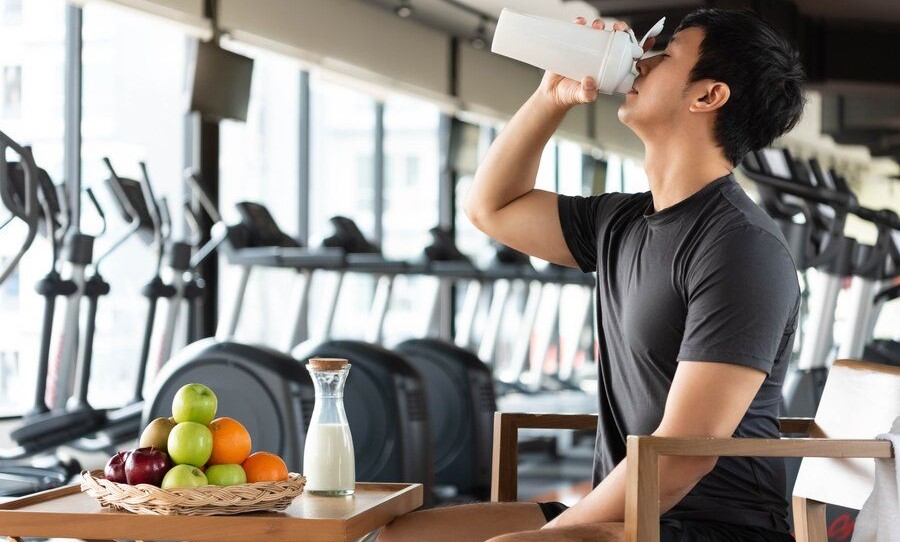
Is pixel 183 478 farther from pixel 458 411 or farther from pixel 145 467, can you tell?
pixel 458 411

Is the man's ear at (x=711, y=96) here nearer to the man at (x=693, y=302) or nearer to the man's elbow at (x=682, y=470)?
the man at (x=693, y=302)

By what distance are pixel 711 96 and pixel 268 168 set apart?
4858 mm

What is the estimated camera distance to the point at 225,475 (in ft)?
4.94

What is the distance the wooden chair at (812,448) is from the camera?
1.40 m

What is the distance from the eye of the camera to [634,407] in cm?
164

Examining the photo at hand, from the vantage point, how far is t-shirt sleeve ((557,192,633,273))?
188cm

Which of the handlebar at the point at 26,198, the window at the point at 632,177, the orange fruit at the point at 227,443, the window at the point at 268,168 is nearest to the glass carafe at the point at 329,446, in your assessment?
the orange fruit at the point at 227,443

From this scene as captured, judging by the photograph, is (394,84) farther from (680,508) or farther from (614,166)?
(680,508)

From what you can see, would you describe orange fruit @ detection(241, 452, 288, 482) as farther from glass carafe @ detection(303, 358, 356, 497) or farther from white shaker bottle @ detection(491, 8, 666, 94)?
white shaker bottle @ detection(491, 8, 666, 94)

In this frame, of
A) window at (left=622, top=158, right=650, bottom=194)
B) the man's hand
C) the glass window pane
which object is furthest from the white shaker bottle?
window at (left=622, top=158, right=650, bottom=194)

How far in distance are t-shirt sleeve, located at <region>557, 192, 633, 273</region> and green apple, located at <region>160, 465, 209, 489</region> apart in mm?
718

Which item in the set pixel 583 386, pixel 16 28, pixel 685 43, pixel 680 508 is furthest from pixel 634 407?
pixel 583 386

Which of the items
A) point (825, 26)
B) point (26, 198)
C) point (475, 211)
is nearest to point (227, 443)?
point (475, 211)

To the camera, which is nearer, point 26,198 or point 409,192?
point 26,198
